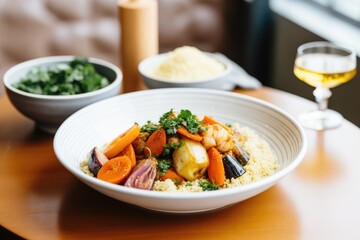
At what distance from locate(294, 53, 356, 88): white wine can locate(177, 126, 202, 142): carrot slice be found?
59 cm

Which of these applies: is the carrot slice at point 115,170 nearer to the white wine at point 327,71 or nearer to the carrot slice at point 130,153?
the carrot slice at point 130,153

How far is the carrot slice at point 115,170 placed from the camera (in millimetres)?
1267

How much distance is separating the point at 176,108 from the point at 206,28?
5.43 feet

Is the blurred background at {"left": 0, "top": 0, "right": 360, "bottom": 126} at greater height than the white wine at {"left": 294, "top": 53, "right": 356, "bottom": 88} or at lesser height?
lesser

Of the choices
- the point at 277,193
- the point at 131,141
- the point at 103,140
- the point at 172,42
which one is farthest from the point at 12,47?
the point at 277,193

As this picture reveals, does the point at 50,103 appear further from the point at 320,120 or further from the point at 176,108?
the point at 320,120

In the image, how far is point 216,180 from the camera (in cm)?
129

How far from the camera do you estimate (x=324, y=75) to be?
173 cm

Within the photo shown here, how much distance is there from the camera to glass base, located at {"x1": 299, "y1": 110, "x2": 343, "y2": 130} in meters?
1.73

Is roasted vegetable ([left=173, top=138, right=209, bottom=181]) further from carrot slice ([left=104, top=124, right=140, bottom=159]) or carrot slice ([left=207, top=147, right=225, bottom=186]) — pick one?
carrot slice ([left=104, top=124, right=140, bottom=159])

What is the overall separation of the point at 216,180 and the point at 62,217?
1.20 ft

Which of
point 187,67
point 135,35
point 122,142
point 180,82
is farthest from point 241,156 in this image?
point 135,35

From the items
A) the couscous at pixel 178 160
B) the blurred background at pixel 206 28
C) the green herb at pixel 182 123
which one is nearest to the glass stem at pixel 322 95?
the couscous at pixel 178 160

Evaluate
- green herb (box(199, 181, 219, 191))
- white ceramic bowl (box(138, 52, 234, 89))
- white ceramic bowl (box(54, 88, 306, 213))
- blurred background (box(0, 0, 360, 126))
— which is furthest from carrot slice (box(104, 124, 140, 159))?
blurred background (box(0, 0, 360, 126))
